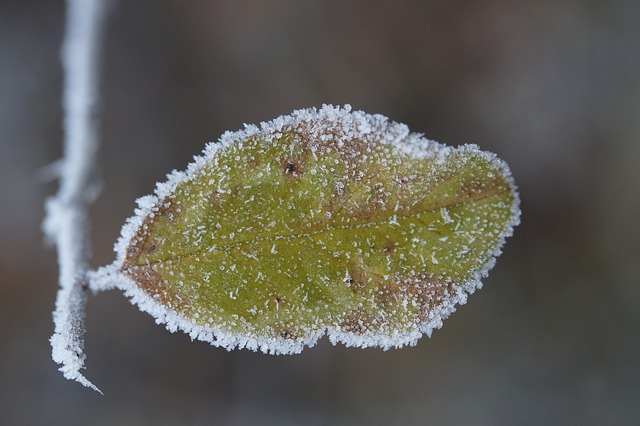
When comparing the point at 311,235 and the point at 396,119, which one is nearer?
the point at 311,235

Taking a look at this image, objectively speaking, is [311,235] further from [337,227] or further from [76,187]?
[76,187]

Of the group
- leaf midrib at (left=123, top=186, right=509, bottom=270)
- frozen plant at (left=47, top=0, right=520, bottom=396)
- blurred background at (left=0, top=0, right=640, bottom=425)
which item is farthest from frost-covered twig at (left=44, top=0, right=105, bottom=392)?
blurred background at (left=0, top=0, right=640, bottom=425)

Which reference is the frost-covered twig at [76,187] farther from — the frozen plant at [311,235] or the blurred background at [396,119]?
the blurred background at [396,119]

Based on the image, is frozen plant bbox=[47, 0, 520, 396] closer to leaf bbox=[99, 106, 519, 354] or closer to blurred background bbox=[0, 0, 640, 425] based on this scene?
leaf bbox=[99, 106, 519, 354]

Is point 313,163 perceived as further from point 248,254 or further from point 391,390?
point 391,390

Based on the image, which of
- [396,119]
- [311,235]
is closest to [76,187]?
[311,235]
